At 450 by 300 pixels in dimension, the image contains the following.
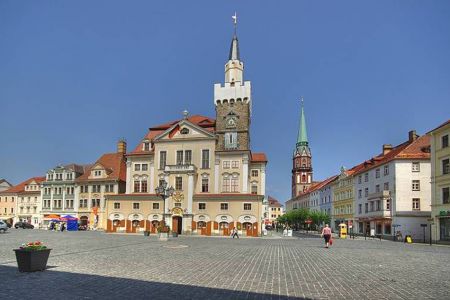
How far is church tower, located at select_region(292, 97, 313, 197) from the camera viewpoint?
6577 inches

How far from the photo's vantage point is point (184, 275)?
14336 mm

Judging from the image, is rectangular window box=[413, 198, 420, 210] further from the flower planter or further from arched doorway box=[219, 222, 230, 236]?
the flower planter

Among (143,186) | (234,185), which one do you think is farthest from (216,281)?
(143,186)

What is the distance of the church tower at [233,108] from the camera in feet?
212

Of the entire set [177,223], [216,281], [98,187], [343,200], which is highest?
[98,187]

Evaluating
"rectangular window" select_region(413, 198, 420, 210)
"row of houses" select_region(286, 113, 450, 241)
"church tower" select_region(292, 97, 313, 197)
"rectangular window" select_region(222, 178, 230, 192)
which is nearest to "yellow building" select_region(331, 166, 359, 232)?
"row of houses" select_region(286, 113, 450, 241)

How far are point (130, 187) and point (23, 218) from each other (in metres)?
42.7

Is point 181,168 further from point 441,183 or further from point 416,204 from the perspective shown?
point 441,183

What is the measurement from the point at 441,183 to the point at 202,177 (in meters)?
32.1

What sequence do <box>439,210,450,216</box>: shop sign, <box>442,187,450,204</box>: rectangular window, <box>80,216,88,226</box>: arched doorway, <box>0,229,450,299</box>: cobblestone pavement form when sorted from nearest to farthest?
1. <box>0,229,450,299</box>: cobblestone pavement
2. <box>439,210,450,216</box>: shop sign
3. <box>442,187,450,204</box>: rectangular window
4. <box>80,216,88,226</box>: arched doorway

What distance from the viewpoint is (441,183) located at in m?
46.7

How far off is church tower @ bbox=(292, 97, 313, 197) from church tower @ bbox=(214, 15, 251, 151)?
102 m

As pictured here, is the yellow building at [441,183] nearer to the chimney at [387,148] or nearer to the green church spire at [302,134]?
the chimney at [387,148]

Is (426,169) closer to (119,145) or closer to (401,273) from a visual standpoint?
(401,273)
